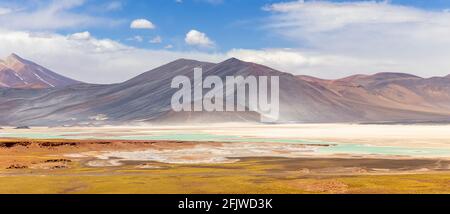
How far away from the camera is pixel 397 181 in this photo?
37312 mm

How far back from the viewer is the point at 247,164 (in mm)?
52250

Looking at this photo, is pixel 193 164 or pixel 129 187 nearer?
pixel 129 187
